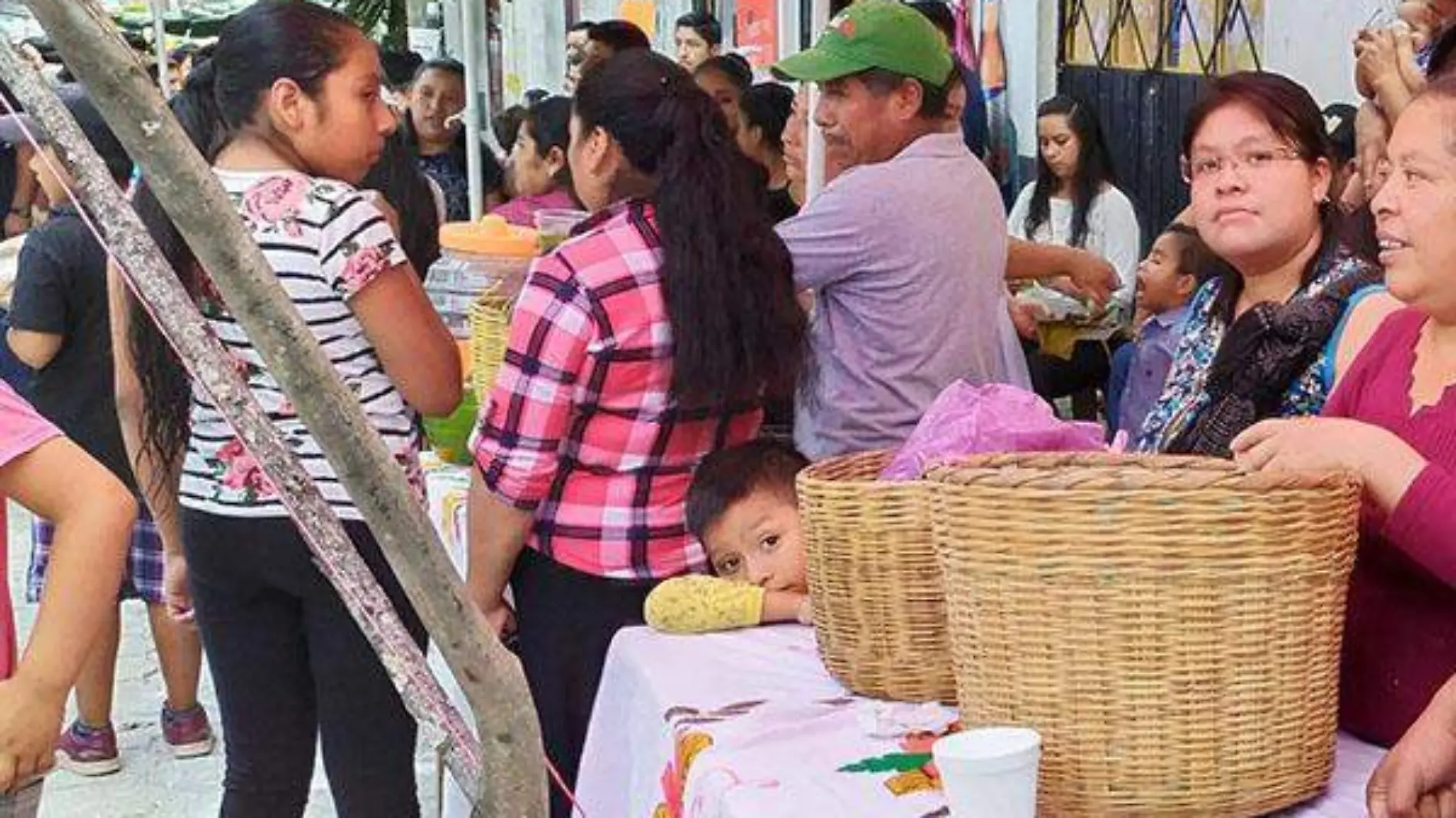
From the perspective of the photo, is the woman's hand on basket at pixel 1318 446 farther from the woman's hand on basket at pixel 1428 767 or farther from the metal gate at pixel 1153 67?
the metal gate at pixel 1153 67

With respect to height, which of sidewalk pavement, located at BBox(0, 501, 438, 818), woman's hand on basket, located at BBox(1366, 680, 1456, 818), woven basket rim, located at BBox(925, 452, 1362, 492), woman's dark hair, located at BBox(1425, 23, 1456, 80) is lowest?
sidewalk pavement, located at BBox(0, 501, 438, 818)

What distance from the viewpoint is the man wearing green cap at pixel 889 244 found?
9.39 feet

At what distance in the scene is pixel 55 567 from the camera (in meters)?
1.92

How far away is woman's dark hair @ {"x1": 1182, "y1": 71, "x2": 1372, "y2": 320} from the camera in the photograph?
2.13 metres

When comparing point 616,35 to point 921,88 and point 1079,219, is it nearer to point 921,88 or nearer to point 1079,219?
point 1079,219

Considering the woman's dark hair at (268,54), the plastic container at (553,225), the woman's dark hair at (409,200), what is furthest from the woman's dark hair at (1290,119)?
the woman's dark hair at (409,200)

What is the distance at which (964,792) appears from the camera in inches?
61.7

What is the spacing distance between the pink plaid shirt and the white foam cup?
3.67 feet

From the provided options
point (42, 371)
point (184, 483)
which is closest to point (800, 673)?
point (184, 483)

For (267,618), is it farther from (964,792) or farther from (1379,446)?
(1379,446)

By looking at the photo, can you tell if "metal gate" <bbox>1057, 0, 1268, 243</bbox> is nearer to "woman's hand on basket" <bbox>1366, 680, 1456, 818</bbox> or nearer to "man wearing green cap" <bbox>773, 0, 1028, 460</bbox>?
"man wearing green cap" <bbox>773, 0, 1028, 460</bbox>

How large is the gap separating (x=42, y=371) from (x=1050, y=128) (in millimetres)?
3148

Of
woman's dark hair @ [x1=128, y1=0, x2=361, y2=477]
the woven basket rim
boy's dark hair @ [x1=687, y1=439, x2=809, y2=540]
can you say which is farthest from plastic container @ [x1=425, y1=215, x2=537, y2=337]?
the woven basket rim

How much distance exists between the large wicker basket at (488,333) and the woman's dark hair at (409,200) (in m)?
0.87
